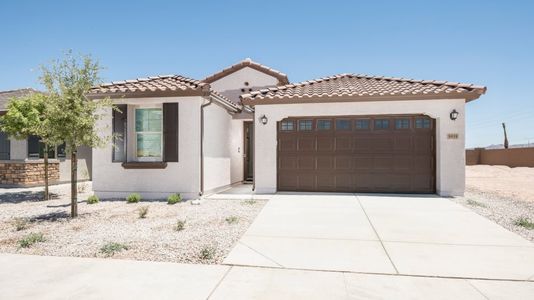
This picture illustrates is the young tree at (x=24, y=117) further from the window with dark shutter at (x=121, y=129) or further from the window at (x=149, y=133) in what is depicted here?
the window at (x=149, y=133)

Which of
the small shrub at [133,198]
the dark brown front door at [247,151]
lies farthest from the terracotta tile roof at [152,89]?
the dark brown front door at [247,151]

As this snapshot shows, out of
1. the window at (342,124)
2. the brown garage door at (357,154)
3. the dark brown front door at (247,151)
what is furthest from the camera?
the dark brown front door at (247,151)

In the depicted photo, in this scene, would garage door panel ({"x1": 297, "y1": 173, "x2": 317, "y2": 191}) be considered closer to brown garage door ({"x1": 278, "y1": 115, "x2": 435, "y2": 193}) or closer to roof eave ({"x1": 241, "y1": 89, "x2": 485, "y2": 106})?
brown garage door ({"x1": 278, "y1": 115, "x2": 435, "y2": 193})

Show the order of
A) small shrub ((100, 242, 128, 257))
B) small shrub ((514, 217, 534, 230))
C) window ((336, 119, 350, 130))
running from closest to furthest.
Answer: small shrub ((100, 242, 128, 257)), small shrub ((514, 217, 534, 230)), window ((336, 119, 350, 130))

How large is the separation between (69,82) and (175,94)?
9.74 ft

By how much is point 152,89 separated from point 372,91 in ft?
23.1

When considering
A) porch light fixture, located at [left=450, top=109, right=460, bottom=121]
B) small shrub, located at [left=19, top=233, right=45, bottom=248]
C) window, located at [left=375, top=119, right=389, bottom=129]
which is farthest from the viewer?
window, located at [left=375, top=119, right=389, bottom=129]

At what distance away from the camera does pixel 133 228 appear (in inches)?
224

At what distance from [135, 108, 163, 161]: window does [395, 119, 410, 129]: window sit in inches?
303

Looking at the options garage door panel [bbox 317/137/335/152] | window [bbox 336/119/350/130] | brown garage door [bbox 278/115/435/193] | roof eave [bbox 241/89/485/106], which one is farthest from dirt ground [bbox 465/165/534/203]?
garage door panel [bbox 317/137/335/152]

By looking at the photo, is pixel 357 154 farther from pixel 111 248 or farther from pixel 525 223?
pixel 111 248

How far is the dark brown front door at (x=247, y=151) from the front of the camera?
13.5 metres

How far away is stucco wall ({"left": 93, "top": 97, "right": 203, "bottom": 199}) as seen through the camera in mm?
9086

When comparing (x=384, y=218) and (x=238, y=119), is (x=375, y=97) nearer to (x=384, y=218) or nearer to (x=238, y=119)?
(x=384, y=218)
